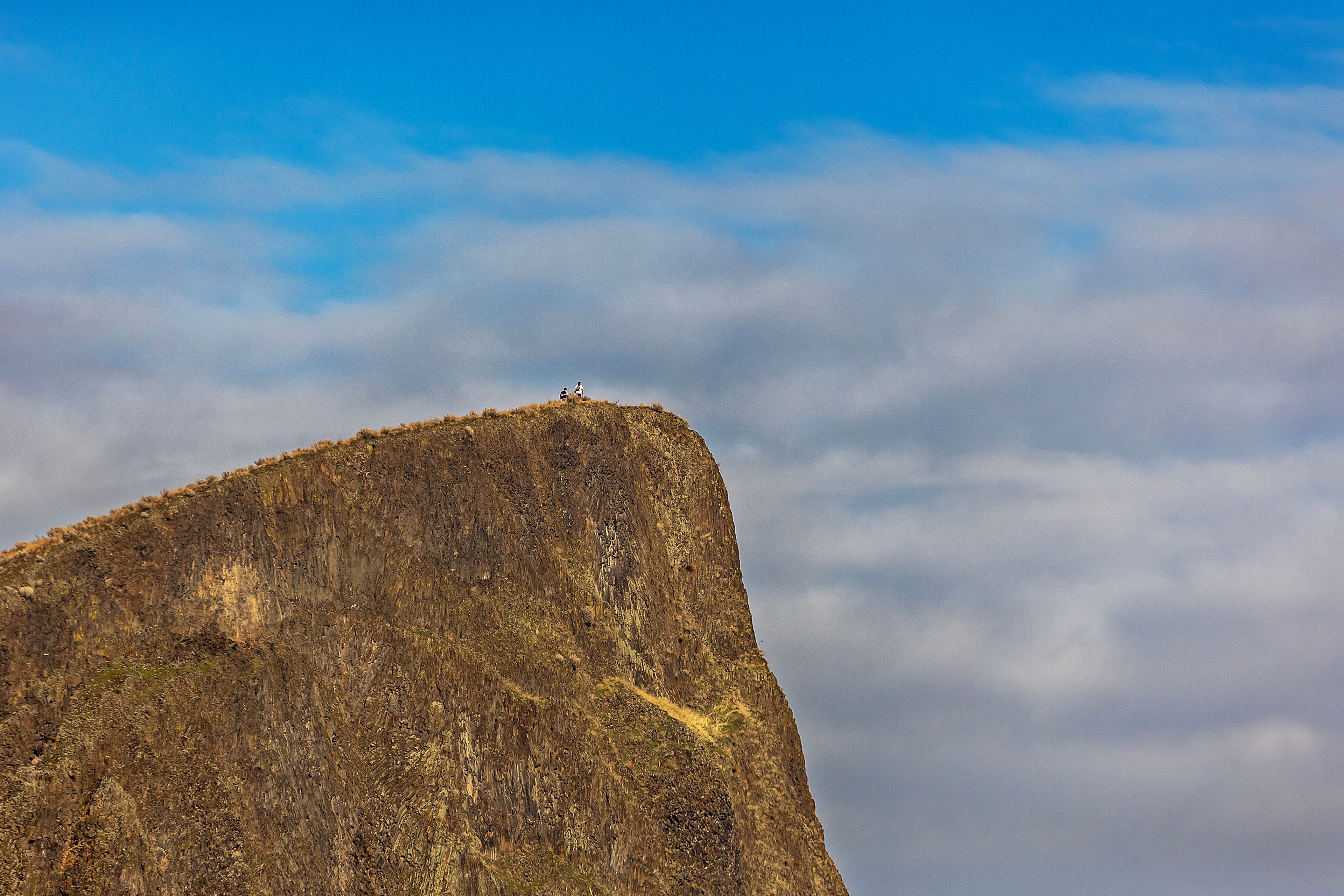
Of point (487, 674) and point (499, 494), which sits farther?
point (499, 494)

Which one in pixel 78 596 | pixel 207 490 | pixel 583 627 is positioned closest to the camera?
pixel 78 596

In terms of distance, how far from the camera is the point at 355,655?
55.2 m

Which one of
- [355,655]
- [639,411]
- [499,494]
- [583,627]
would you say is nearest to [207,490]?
[355,655]

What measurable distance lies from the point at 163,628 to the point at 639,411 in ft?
87.2

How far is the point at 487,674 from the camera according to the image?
57312mm

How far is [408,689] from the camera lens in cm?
5550

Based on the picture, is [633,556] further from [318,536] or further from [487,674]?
[318,536]

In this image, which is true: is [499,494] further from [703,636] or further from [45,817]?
[45,817]

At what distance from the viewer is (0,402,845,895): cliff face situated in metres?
48.7

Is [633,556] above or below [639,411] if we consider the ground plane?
below

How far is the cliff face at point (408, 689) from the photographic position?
4869cm

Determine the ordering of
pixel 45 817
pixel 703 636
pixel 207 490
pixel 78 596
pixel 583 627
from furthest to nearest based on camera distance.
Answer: pixel 703 636
pixel 583 627
pixel 207 490
pixel 78 596
pixel 45 817

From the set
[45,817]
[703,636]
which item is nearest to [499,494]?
[703,636]

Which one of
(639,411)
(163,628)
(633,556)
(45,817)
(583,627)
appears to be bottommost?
(45,817)
